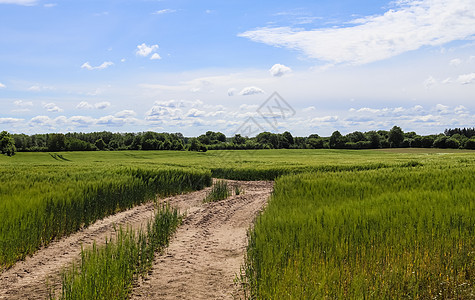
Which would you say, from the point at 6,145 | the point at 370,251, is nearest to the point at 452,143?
the point at 370,251

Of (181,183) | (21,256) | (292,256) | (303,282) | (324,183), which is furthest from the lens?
(181,183)

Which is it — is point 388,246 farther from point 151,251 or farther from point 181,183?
point 181,183

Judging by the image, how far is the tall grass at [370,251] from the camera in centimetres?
462

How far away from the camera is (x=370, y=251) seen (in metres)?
5.62

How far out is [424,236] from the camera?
5.99 metres

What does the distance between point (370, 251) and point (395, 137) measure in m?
96.4

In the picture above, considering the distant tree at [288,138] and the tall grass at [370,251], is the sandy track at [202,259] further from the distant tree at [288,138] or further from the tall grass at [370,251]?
the distant tree at [288,138]

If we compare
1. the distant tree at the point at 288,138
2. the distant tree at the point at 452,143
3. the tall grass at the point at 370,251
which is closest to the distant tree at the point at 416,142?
the distant tree at the point at 452,143

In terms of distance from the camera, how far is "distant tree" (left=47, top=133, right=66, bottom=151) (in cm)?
8044

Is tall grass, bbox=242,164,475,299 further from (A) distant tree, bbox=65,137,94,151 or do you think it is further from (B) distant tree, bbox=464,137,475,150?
(A) distant tree, bbox=65,137,94,151

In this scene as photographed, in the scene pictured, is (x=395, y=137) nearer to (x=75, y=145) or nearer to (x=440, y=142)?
(x=440, y=142)

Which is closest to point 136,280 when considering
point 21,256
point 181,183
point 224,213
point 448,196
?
point 21,256

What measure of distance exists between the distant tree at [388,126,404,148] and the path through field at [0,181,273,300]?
297ft

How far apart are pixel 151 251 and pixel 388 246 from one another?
14.5ft
